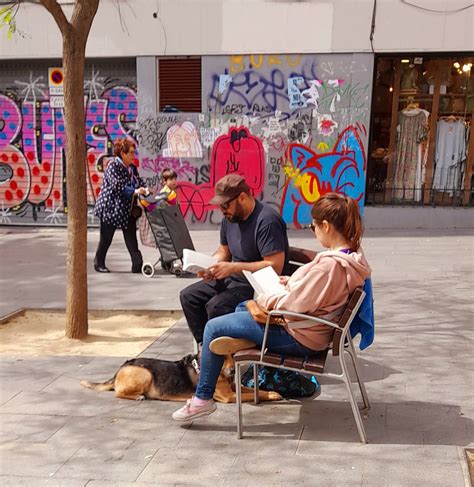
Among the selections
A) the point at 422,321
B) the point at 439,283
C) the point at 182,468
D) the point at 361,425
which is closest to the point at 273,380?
the point at 361,425

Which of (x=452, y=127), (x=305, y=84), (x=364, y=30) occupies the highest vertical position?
(x=364, y=30)

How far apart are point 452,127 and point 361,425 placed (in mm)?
9348

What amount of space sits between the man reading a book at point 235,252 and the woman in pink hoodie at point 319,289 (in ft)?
1.52

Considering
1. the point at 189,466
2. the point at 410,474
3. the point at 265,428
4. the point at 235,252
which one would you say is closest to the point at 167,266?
the point at 235,252

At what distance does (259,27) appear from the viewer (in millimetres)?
11164

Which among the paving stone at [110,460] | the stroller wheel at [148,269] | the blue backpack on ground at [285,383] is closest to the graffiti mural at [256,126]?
the stroller wheel at [148,269]

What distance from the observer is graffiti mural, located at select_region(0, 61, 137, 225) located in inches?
491

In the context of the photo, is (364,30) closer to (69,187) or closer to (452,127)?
(452,127)

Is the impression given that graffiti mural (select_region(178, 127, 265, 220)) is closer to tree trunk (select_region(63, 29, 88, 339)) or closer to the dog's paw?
tree trunk (select_region(63, 29, 88, 339))

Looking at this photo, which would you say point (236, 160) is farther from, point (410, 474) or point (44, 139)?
point (410, 474)

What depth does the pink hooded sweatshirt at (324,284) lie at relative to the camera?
10.8ft

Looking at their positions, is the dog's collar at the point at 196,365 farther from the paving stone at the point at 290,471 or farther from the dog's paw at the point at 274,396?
the paving stone at the point at 290,471

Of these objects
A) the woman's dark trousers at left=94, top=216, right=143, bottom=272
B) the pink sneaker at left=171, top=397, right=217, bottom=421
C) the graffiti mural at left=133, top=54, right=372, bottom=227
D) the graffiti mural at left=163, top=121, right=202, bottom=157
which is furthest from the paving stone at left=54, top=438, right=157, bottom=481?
the graffiti mural at left=163, top=121, right=202, bottom=157

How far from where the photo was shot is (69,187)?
5.36m
